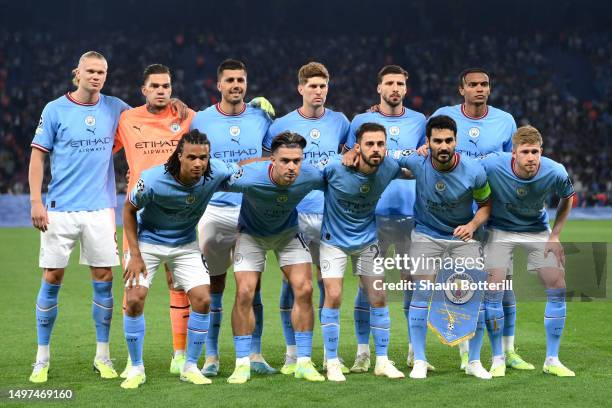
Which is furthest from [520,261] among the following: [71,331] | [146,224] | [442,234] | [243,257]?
[71,331]

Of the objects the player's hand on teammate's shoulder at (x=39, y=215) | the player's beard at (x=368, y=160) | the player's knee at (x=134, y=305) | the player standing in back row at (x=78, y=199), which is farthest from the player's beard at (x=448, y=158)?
the player's hand on teammate's shoulder at (x=39, y=215)

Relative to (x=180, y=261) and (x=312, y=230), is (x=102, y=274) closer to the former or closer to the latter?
(x=180, y=261)

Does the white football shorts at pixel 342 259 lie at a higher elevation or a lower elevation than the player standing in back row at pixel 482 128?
lower

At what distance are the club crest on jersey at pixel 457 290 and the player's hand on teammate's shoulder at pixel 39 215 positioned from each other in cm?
288

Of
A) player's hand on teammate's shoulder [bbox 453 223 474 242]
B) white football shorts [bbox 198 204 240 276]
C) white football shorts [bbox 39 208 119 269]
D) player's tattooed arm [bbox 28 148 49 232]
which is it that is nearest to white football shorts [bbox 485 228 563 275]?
player's hand on teammate's shoulder [bbox 453 223 474 242]

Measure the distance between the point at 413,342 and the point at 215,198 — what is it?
1803mm

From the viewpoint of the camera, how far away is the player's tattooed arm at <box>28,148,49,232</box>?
6676 millimetres

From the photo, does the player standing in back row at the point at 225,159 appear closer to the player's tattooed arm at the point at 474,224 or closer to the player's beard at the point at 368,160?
the player's beard at the point at 368,160

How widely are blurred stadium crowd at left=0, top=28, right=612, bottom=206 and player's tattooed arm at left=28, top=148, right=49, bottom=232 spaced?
20425mm

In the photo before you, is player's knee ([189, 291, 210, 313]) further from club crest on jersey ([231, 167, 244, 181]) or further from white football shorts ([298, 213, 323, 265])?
white football shorts ([298, 213, 323, 265])

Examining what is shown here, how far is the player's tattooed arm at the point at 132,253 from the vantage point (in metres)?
6.35

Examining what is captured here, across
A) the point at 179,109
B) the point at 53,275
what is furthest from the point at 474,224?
the point at 53,275

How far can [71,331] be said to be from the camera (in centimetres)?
895

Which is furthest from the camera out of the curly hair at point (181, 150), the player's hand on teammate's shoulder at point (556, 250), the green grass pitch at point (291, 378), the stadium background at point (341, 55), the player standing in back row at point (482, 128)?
the stadium background at point (341, 55)
